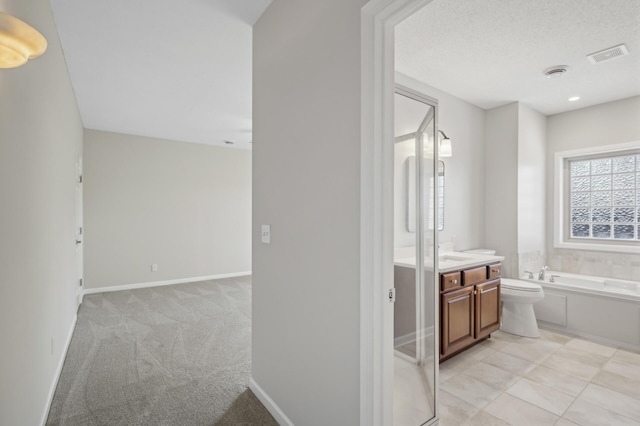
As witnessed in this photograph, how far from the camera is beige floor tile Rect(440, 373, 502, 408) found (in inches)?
91.2

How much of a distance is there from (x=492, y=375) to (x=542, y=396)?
36cm

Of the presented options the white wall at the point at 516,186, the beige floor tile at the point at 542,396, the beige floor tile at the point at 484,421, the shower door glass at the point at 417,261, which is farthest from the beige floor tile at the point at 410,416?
the white wall at the point at 516,186

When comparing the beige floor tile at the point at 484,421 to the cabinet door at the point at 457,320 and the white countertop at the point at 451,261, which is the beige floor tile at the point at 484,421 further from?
the white countertop at the point at 451,261

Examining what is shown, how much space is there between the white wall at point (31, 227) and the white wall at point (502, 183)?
15.0 feet

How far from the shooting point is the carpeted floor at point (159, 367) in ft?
6.93

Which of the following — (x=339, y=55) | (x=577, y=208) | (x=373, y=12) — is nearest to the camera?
(x=373, y=12)

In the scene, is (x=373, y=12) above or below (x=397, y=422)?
above

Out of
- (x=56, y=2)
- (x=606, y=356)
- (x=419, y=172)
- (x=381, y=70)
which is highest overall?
(x=56, y=2)

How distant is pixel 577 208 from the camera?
441cm

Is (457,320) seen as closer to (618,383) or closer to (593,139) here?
(618,383)

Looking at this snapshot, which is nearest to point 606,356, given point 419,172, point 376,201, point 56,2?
point 419,172

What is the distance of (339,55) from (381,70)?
29 cm

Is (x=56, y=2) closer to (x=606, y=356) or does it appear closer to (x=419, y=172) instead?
(x=419, y=172)

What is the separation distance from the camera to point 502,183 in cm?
423
